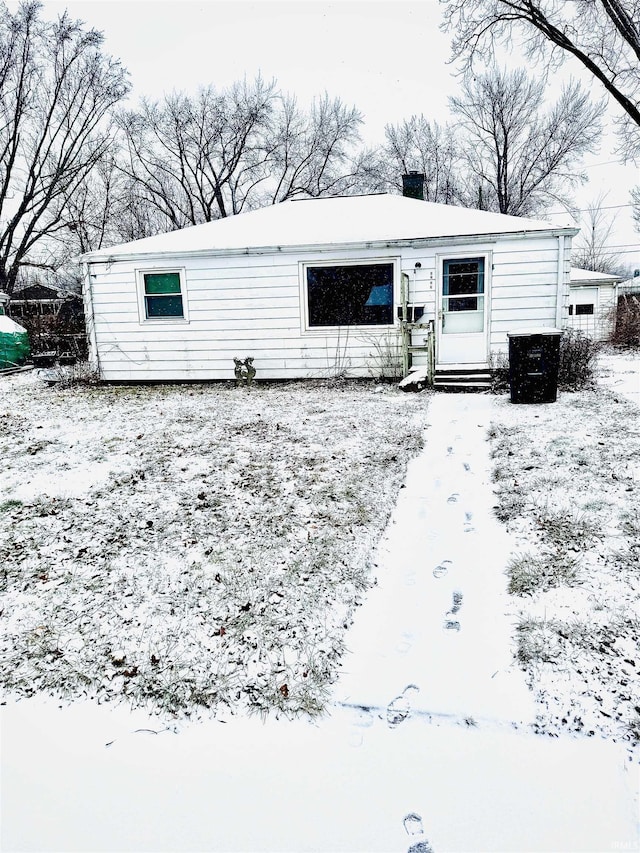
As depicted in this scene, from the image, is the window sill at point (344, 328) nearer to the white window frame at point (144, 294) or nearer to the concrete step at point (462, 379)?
the concrete step at point (462, 379)

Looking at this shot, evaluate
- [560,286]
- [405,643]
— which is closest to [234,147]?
[560,286]

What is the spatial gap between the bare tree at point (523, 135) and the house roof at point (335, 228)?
22.1m

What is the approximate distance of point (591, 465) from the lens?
481 centimetres

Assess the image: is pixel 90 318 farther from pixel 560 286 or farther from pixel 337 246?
pixel 560 286

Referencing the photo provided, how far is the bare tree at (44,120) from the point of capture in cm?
2350

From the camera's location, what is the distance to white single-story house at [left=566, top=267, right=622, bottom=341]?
22812 mm

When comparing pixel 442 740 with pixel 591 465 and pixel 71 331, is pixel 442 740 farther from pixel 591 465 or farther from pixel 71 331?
pixel 71 331

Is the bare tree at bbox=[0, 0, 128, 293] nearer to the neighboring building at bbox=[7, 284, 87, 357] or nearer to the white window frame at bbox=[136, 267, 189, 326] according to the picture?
the neighboring building at bbox=[7, 284, 87, 357]

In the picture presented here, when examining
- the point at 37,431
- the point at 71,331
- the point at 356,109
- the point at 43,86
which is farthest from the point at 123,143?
the point at 37,431

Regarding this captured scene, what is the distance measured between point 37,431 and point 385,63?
22675mm

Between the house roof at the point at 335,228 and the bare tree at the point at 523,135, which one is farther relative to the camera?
the bare tree at the point at 523,135

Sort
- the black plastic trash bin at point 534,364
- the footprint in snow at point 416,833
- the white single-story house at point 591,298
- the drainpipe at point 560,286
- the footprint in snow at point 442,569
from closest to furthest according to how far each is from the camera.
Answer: the footprint in snow at point 416,833 < the footprint in snow at point 442,569 < the black plastic trash bin at point 534,364 < the drainpipe at point 560,286 < the white single-story house at point 591,298

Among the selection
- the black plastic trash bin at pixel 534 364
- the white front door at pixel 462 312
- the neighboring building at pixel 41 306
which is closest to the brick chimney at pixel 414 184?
the white front door at pixel 462 312

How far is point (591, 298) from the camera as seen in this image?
23703 mm
